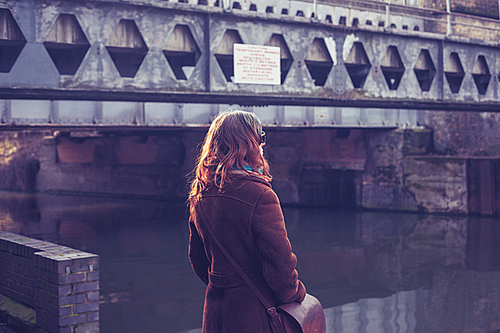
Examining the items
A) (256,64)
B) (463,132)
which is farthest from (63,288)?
(463,132)

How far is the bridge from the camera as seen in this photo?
9359mm

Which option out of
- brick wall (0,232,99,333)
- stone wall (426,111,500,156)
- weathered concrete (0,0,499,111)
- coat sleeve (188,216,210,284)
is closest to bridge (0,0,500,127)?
weathered concrete (0,0,499,111)

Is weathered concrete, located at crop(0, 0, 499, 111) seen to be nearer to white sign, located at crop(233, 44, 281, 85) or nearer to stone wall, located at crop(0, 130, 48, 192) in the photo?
white sign, located at crop(233, 44, 281, 85)

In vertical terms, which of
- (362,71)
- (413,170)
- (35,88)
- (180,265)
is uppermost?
(362,71)

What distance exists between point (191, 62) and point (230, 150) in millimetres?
10210

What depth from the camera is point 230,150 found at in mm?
2355

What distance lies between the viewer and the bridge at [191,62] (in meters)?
9.36

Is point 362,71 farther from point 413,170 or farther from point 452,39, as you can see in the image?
point 413,170

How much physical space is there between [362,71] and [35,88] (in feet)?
24.3

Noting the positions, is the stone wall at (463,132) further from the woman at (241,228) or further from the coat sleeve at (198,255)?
the woman at (241,228)

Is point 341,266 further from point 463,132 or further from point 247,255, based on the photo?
point 463,132

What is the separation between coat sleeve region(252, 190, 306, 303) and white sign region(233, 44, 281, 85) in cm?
898

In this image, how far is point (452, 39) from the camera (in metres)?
13.4

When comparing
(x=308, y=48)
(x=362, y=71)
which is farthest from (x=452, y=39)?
(x=308, y=48)
